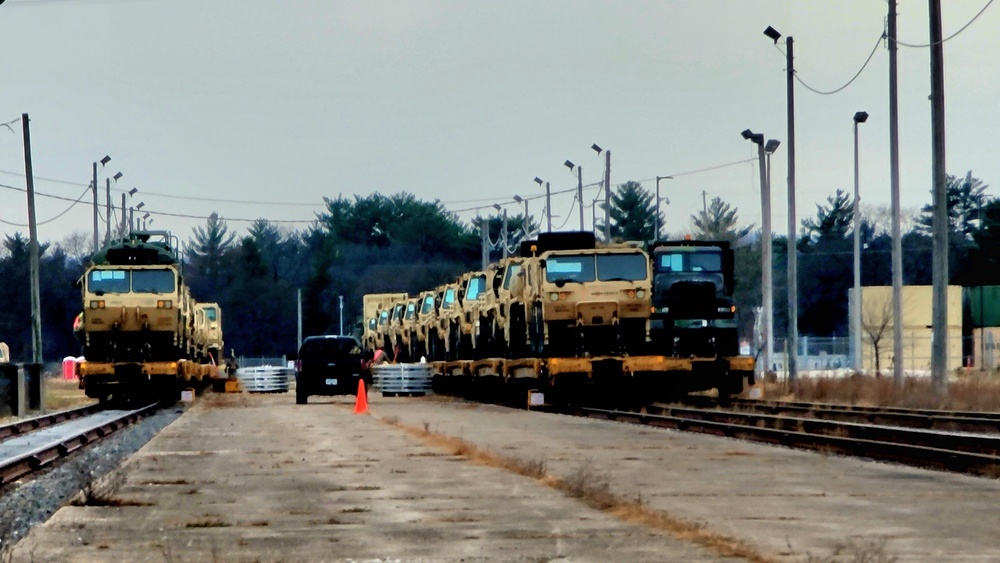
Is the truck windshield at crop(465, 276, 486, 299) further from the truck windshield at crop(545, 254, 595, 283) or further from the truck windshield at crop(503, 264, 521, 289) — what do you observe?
the truck windshield at crop(545, 254, 595, 283)

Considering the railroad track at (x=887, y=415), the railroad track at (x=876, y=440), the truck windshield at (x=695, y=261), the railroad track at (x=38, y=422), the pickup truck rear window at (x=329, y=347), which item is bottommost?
the railroad track at (x=38, y=422)

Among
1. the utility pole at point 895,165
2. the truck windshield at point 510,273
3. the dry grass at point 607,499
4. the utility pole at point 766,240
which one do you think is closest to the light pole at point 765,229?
the utility pole at point 766,240

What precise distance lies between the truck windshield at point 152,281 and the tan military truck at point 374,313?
2807 cm

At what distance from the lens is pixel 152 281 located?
45.4 metres

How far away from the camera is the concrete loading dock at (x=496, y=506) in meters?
12.3

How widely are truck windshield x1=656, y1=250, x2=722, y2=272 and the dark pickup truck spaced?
377 inches

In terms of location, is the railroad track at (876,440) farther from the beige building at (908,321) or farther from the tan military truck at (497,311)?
the beige building at (908,321)

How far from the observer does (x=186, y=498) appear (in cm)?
1662

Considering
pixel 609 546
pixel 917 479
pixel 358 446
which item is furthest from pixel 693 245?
pixel 609 546

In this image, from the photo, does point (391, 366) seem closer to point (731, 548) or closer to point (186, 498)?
point (186, 498)

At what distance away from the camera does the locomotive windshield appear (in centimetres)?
4494

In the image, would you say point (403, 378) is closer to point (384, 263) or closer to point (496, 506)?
point (496, 506)

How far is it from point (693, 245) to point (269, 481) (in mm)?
23144

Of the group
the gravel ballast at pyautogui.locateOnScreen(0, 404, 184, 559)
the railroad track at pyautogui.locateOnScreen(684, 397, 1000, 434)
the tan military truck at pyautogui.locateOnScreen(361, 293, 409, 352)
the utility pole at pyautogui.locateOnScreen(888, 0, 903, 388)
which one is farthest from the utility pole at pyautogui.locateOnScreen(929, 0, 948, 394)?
the tan military truck at pyautogui.locateOnScreen(361, 293, 409, 352)
